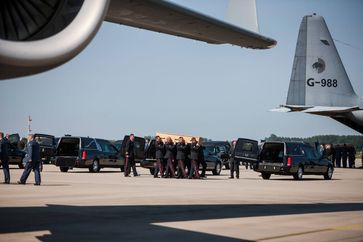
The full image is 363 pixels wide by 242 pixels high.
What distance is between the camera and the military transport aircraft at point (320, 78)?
142 feet

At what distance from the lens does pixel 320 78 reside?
4416 centimetres

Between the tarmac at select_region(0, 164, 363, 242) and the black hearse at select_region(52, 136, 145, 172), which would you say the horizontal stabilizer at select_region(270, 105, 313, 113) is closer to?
the black hearse at select_region(52, 136, 145, 172)

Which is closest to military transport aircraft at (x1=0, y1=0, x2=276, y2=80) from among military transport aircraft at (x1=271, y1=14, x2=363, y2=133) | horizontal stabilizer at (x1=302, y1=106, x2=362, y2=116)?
horizontal stabilizer at (x1=302, y1=106, x2=362, y2=116)

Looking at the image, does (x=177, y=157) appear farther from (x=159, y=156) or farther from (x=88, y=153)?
(x=88, y=153)

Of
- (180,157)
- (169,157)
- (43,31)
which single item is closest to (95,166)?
(169,157)

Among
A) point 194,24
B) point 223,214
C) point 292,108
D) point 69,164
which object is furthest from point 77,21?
point 292,108

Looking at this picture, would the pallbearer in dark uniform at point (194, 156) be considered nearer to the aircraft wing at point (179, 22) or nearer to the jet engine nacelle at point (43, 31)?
the aircraft wing at point (179, 22)

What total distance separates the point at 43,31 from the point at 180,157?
20.3m

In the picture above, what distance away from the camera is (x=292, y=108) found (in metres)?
41.3

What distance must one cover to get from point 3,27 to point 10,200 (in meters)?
8.55

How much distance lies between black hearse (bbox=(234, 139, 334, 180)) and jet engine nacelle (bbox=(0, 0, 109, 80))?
20.8 m

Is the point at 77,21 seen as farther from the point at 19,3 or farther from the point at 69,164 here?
the point at 69,164

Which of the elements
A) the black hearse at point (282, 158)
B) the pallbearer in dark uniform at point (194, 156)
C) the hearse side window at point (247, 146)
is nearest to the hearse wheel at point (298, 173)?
the black hearse at point (282, 158)

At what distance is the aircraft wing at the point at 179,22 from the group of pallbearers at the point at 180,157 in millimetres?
16114
